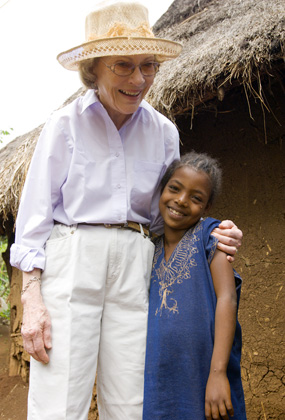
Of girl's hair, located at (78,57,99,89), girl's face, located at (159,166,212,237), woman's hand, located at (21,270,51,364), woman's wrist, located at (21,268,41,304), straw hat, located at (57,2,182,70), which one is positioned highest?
straw hat, located at (57,2,182,70)

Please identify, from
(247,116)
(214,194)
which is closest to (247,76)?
(247,116)

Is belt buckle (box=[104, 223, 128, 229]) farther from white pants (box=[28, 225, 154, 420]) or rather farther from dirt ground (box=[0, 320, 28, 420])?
dirt ground (box=[0, 320, 28, 420])

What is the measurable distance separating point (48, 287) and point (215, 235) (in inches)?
27.6

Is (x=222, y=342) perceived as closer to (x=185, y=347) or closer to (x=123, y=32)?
(x=185, y=347)

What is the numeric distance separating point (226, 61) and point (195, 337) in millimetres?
1752

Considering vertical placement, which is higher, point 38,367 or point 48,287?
point 48,287

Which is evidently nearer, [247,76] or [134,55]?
[134,55]

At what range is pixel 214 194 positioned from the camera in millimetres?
2061

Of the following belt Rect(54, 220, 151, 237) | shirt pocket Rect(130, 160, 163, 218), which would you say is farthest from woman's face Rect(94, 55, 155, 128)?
belt Rect(54, 220, 151, 237)

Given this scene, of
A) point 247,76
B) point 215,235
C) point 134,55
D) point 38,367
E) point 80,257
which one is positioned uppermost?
point 247,76

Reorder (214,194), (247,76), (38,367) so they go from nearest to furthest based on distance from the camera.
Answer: (38,367), (214,194), (247,76)

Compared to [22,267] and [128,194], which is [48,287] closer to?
[22,267]

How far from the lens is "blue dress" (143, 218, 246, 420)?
1.70 m

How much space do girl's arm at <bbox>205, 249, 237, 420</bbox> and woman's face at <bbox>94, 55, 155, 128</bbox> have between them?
2.40ft
